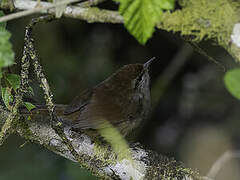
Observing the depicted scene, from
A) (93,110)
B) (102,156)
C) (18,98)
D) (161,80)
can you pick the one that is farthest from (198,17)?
(161,80)

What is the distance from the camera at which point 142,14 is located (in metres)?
1.56

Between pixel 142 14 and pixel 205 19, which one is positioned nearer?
pixel 142 14

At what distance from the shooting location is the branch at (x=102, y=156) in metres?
2.54

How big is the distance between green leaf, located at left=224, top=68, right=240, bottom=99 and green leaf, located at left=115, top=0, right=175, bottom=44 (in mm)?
330

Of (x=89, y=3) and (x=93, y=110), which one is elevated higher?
(x=89, y=3)

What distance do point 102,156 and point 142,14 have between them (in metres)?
1.29

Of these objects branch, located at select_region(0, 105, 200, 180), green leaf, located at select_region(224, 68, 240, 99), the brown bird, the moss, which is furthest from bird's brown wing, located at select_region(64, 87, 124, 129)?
→ green leaf, located at select_region(224, 68, 240, 99)


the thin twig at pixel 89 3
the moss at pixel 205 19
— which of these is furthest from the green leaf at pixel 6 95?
the moss at pixel 205 19

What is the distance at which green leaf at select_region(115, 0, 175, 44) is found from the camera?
4.95ft

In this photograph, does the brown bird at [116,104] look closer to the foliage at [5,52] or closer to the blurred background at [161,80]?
the blurred background at [161,80]

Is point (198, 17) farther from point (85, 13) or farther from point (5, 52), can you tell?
point (5, 52)

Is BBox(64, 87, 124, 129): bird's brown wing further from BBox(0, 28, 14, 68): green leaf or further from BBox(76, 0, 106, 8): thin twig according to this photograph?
BBox(0, 28, 14, 68): green leaf

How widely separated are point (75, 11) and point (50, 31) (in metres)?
2.00

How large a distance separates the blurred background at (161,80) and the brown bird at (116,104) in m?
1.41
